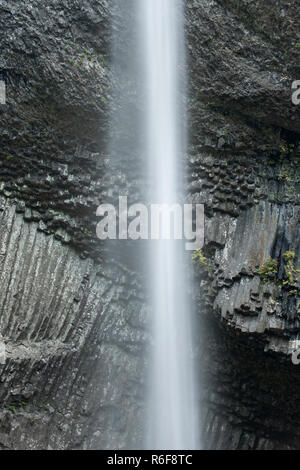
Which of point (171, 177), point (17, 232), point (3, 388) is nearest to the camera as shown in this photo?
point (3, 388)

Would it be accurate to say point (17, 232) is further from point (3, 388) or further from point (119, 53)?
point (119, 53)

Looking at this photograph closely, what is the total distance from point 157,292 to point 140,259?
613 mm

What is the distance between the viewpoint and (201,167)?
28.5ft

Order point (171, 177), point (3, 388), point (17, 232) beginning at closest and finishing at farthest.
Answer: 1. point (3, 388)
2. point (17, 232)
3. point (171, 177)

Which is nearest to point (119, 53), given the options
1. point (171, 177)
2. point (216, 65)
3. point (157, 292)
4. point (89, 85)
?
point (89, 85)

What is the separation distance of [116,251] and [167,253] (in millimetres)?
833

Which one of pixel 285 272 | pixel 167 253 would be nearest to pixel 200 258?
pixel 167 253

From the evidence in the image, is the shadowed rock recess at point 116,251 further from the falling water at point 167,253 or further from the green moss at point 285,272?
the falling water at point 167,253

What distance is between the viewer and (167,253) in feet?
28.2

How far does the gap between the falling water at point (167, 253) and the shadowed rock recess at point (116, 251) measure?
0.71ft

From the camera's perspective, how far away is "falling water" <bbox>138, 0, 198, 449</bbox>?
8.13m

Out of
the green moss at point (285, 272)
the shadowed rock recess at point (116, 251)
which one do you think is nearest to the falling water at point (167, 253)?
the shadowed rock recess at point (116, 251)

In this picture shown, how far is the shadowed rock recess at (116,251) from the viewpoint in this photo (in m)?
7.78

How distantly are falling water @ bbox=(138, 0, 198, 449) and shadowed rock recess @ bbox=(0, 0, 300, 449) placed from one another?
22 cm
